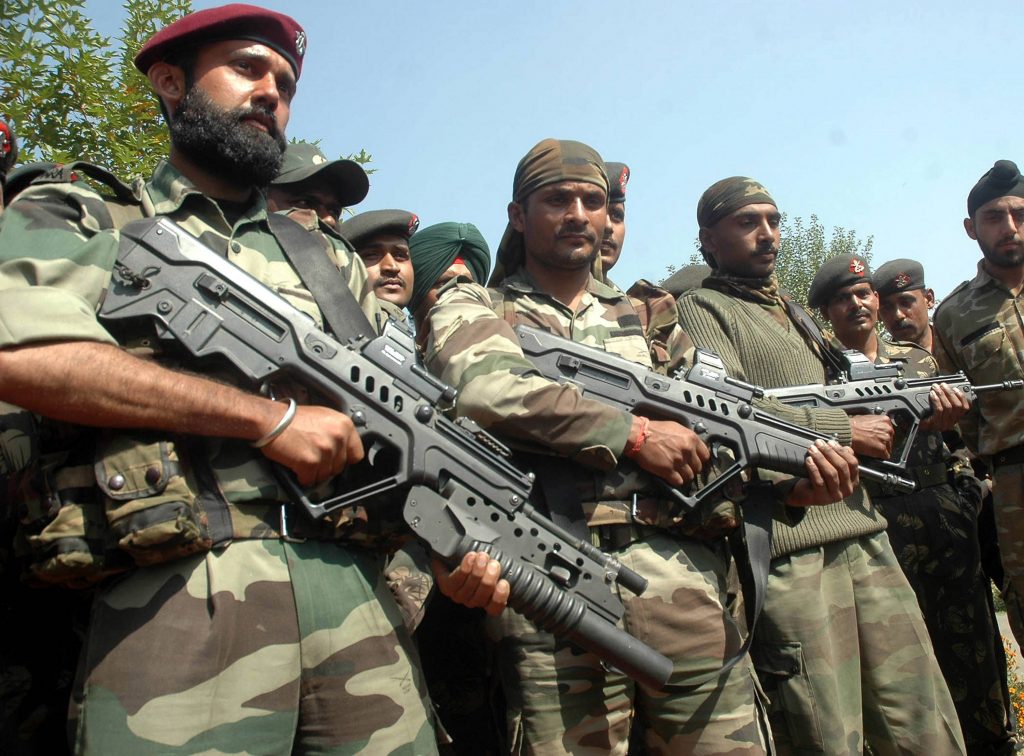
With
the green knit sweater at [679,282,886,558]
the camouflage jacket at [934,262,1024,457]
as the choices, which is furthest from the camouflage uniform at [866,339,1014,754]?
the green knit sweater at [679,282,886,558]

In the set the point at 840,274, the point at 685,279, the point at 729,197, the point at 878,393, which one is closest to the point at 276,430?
the point at 729,197

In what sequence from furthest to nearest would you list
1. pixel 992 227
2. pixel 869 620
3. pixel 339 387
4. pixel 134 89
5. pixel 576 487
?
pixel 134 89 < pixel 992 227 < pixel 869 620 < pixel 576 487 < pixel 339 387

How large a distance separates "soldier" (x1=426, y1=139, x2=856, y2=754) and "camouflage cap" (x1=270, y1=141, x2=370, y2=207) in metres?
1.01

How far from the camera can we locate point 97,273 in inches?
88.7

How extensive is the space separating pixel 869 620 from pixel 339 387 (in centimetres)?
271

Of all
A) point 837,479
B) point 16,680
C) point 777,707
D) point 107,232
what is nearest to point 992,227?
point 837,479

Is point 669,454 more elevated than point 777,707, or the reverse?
point 669,454

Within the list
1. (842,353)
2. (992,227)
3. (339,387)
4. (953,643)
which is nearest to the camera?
(339,387)

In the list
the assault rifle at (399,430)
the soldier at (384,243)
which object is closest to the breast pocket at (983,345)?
the soldier at (384,243)

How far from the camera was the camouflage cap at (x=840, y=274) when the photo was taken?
18.4 feet

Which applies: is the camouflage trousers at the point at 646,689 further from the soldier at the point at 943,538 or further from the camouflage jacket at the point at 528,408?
the soldier at the point at 943,538

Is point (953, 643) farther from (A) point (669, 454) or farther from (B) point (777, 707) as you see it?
(A) point (669, 454)

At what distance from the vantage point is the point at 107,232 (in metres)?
2.32

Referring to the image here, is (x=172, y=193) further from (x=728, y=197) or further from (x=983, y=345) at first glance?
(x=983, y=345)
